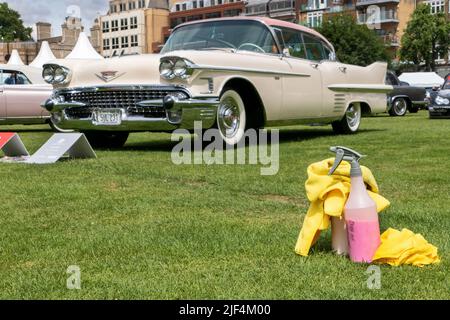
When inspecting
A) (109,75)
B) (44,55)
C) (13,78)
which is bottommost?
(109,75)

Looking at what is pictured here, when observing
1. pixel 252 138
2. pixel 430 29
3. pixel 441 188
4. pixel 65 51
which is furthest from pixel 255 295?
pixel 65 51

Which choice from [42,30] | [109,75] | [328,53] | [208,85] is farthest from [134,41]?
[208,85]

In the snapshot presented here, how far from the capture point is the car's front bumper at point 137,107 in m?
7.14

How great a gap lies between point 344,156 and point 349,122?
802 cm

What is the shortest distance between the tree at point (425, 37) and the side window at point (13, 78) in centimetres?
4725

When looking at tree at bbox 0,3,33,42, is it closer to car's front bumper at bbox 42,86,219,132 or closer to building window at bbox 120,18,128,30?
building window at bbox 120,18,128,30

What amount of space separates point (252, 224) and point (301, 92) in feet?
18.4

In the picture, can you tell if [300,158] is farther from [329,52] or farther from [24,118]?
[24,118]

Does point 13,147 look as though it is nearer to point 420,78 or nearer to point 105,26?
point 420,78

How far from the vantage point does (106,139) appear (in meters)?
8.82

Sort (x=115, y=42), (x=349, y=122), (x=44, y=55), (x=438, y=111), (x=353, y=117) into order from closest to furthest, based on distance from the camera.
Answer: (x=349, y=122) < (x=353, y=117) < (x=438, y=111) < (x=44, y=55) < (x=115, y=42)

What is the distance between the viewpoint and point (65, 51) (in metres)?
89.9

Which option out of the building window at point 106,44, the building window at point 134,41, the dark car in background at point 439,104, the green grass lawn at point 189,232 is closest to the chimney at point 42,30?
the building window at point 106,44

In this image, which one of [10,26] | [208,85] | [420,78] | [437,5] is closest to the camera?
[208,85]
